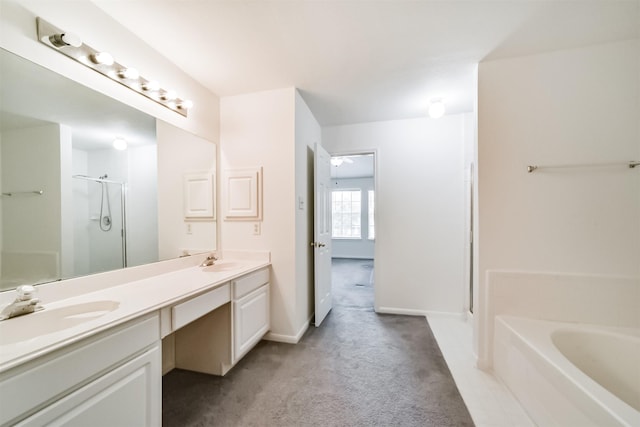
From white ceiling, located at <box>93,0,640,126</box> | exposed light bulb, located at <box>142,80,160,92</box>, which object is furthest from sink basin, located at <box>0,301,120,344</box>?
white ceiling, located at <box>93,0,640,126</box>

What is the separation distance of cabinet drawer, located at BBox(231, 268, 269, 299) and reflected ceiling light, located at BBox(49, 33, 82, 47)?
1.61 m

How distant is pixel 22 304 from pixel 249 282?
118 centimetres

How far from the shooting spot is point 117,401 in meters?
0.98

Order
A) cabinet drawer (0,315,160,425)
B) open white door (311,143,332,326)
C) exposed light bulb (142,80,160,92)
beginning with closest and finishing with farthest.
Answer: cabinet drawer (0,315,160,425)
exposed light bulb (142,80,160,92)
open white door (311,143,332,326)

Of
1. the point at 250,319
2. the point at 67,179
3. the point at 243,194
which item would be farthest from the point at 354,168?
the point at 67,179

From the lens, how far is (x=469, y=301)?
2.74 metres

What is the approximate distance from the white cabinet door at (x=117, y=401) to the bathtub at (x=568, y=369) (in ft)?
6.46

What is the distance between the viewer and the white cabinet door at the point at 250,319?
1.77 m

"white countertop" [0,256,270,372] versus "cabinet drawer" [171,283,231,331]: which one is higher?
"white countertop" [0,256,270,372]

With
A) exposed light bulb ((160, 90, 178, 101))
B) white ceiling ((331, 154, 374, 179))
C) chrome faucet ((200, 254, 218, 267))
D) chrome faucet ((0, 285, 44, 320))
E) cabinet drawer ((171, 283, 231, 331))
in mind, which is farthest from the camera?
white ceiling ((331, 154, 374, 179))

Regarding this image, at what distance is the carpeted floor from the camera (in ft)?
4.67

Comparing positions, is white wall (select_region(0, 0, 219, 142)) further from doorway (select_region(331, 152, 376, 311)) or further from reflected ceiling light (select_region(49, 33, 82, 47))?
doorway (select_region(331, 152, 376, 311))

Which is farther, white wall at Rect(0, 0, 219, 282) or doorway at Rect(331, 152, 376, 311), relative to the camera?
doorway at Rect(331, 152, 376, 311)

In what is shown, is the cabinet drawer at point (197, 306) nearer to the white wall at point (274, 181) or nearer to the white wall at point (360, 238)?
the white wall at point (274, 181)
